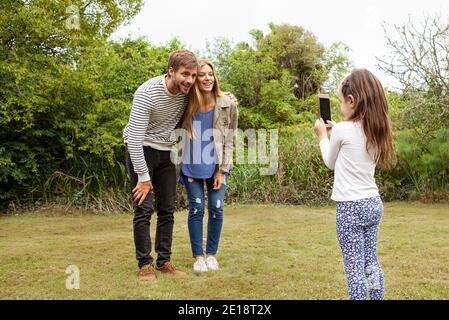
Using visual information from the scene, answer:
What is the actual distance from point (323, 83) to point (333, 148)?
1273 cm

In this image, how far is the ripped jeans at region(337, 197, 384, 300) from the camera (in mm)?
2746

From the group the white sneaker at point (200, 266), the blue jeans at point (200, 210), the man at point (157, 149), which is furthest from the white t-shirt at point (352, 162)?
the white sneaker at point (200, 266)

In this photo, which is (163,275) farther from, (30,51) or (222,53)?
(222,53)

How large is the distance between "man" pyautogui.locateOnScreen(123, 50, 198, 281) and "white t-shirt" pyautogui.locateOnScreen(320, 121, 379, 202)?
1197 millimetres

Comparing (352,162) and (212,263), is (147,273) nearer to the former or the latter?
(212,263)

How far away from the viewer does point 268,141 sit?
33.4 ft

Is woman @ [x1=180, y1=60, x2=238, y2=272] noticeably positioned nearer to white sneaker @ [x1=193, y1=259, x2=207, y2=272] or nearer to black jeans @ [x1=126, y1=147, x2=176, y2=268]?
white sneaker @ [x1=193, y1=259, x2=207, y2=272]

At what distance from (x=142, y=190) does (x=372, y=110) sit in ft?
5.12

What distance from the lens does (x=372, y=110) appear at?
2781 mm

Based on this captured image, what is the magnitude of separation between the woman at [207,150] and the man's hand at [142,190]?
398 mm
